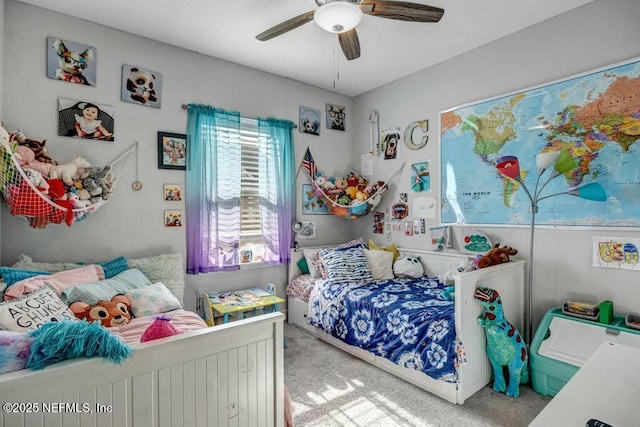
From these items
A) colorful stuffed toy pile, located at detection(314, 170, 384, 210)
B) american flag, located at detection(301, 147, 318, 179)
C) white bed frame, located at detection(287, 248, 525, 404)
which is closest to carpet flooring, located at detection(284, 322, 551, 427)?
white bed frame, located at detection(287, 248, 525, 404)

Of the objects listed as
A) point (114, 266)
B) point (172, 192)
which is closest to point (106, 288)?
point (114, 266)

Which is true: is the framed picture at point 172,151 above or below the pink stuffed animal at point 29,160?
above

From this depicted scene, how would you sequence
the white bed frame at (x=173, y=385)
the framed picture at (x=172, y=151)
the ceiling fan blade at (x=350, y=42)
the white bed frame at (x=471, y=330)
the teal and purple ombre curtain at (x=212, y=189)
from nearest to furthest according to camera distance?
1. the white bed frame at (x=173, y=385)
2. the white bed frame at (x=471, y=330)
3. the ceiling fan blade at (x=350, y=42)
4. the framed picture at (x=172, y=151)
5. the teal and purple ombre curtain at (x=212, y=189)

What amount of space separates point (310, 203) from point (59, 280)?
7.74 ft

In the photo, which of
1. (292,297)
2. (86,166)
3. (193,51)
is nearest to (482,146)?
(292,297)

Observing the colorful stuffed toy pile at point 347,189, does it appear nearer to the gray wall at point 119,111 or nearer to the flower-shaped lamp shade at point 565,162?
the gray wall at point 119,111

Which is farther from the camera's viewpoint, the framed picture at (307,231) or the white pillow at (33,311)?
the framed picture at (307,231)

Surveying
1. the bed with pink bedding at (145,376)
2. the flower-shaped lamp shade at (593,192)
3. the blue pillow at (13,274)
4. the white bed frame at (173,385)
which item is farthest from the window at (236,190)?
the flower-shaped lamp shade at (593,192)

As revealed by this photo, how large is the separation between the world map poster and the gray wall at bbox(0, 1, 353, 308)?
1.93 m

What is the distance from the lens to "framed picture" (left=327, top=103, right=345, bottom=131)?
3.90 metres

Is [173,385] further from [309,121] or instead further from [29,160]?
[309,121]

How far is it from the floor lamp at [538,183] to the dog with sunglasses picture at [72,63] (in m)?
3.32

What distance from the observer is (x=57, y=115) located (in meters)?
2.35

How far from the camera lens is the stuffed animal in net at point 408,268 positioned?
10.4 ft
